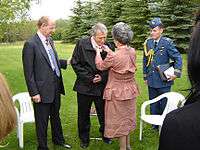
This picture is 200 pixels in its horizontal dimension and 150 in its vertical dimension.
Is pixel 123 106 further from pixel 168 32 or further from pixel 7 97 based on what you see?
pixel 168 32

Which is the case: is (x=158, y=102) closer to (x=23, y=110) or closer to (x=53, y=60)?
(x=53, y=60)

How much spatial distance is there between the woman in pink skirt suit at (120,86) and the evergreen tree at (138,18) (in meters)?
18.9

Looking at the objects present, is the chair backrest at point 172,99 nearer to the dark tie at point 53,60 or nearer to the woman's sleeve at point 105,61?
the woman's sleeve at point 105,61

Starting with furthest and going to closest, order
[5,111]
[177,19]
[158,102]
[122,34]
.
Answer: [177,19]
[158,102]
[122,34]
[5,111]

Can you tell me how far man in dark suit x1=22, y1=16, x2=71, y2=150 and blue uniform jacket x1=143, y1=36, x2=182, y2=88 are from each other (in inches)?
64.9

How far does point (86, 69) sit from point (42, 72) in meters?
0.72

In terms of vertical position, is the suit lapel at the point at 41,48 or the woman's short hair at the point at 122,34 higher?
the woman's short hair at the point at 122,34

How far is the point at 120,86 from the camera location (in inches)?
217

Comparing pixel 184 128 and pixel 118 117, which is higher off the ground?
pixel 184 128

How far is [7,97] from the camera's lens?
1.89 meters

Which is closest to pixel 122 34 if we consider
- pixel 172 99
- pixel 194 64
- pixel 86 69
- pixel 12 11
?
pixel 86 69

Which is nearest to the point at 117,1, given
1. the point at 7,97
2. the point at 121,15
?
the point at 121,15

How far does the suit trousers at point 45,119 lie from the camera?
221 inches

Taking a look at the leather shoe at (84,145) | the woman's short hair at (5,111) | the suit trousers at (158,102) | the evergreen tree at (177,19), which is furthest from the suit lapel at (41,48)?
the evergreen tree at (177,19)
